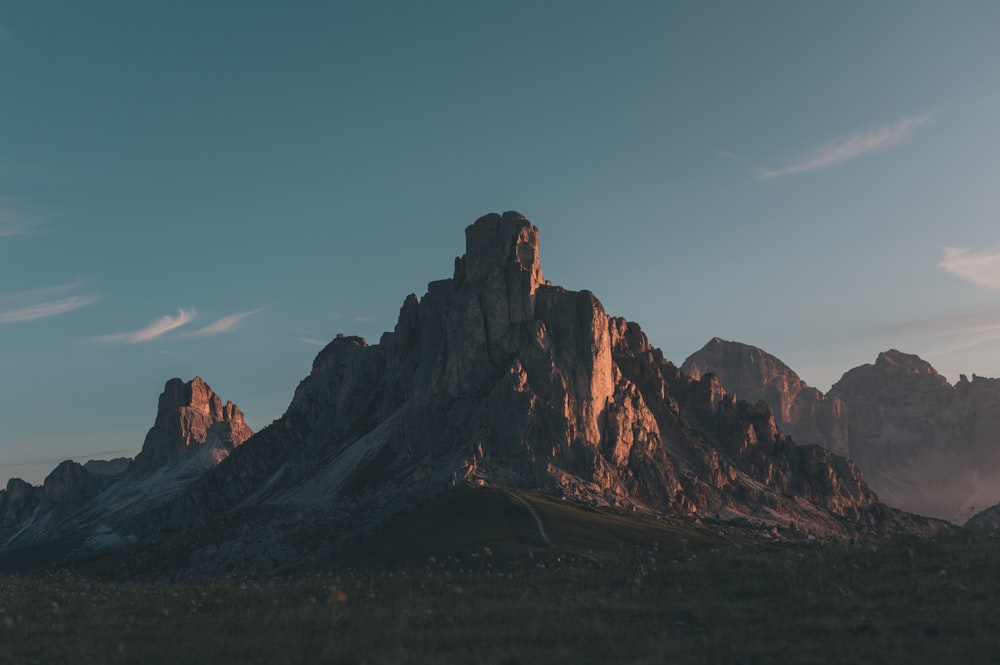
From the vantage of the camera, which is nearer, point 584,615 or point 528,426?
point 584,615

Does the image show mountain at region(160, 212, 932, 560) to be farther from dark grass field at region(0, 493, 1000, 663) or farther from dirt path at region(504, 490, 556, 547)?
dark grass field at region(0, 493, 1000, 663)

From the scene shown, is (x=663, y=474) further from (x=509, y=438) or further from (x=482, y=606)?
(x=482, y=606)

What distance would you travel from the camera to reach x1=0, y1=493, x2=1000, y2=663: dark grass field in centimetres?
1991

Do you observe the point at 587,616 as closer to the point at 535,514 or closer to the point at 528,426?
the point at 535,514

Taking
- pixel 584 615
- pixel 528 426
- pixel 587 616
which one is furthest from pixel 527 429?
pixel 587 616

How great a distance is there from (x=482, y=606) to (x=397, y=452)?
549 feet

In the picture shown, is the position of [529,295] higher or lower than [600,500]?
higher

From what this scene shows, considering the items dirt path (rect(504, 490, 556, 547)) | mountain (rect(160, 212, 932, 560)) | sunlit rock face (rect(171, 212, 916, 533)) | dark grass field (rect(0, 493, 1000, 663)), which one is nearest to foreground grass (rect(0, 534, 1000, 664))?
dark grass field (rect(0, 493, 1000, 663))

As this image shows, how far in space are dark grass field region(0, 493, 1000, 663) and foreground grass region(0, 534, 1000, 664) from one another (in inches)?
2.6

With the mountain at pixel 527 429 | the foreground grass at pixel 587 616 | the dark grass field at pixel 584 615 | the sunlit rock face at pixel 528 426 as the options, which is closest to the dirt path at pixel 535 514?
the mountain at pixel 527 429

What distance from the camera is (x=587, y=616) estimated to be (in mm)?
23641

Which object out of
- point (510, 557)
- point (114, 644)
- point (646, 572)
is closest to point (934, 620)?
point (646, 572)

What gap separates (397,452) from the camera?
18988cm

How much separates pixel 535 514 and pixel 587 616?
104270 mm
